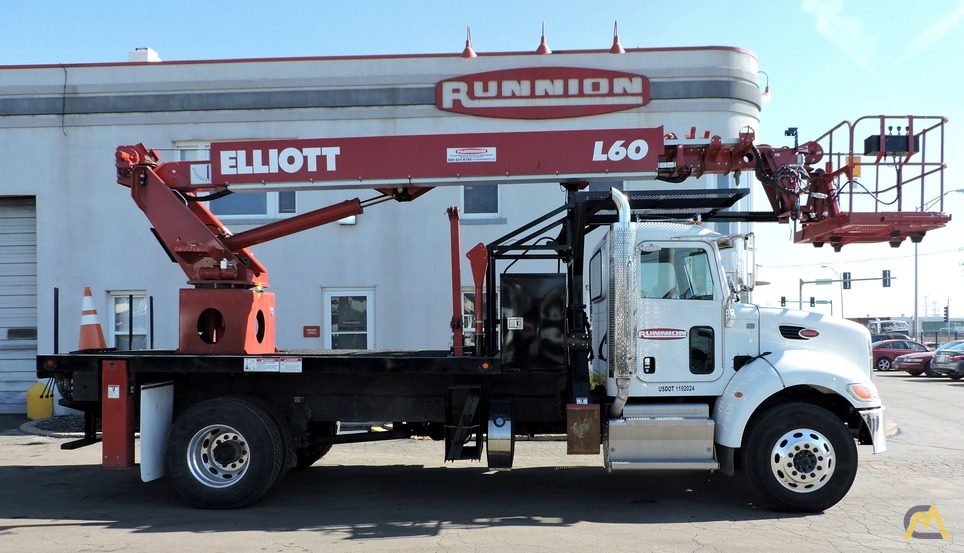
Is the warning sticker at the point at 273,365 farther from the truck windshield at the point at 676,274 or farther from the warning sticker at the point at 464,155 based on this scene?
the truck windshield at the point at 676,274

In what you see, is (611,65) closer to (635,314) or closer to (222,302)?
(635,314)

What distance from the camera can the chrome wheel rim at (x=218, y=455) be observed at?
682 cm

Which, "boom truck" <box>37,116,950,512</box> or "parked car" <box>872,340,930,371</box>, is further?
"parked car" <box>872,340,930,371</box>

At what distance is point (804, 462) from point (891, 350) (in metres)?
27.7

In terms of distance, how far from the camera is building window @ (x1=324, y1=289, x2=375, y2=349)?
12742 mm

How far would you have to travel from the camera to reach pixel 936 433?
11.6 meters

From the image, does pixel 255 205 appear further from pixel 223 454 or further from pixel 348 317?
pixel 223 454

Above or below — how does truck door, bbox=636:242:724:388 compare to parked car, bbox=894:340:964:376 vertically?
above

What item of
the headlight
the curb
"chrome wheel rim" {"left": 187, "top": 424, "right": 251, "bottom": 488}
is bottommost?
the curb

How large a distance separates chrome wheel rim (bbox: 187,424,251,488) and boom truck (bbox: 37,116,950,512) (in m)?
0.02

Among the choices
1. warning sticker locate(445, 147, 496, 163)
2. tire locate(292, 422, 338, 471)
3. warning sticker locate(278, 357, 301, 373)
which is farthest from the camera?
tire locate(292, 422, 338, 471)

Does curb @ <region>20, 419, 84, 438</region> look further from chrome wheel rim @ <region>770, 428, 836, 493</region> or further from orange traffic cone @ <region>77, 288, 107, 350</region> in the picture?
chrome wheel rim @ <region>770, 428, 836, 493</region>

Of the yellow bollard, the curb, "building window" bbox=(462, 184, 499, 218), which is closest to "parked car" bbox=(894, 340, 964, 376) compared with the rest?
"building window" bbox=(462, 184, 499, 218)

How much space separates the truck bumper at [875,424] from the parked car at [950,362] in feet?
67.4
